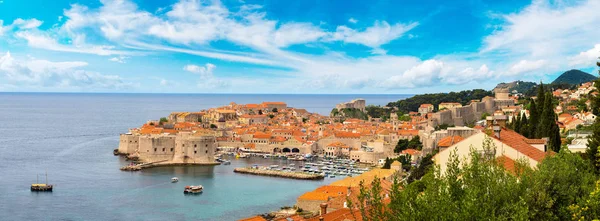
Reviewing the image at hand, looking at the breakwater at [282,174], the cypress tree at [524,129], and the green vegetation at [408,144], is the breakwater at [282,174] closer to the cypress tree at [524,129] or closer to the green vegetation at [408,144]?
the green vegetation at [408,144]

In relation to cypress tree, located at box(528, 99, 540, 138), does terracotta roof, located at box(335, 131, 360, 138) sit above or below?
below

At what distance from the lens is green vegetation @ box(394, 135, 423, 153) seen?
36.1 meters

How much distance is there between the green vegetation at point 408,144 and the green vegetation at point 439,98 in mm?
32075

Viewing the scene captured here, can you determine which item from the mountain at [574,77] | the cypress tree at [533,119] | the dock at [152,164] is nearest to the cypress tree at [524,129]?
the cypress tree at [533,119]

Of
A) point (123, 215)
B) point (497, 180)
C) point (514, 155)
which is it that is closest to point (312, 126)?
point (123, 215)

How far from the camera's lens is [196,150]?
35750mm

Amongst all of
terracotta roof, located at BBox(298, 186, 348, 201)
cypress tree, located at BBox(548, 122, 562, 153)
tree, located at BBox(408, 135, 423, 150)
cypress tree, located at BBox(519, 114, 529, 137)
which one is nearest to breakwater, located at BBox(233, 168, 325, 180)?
tree, located at BBox(408, 135, 423, 150)

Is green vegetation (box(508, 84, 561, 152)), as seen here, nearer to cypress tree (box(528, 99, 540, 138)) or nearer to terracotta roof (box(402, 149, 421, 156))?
cypress tree (box(528, 99, 540, 138))

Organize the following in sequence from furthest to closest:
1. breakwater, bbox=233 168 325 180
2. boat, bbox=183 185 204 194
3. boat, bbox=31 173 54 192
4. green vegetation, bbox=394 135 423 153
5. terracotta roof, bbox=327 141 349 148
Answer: terracotta roof, bbox=327 141 349 148
green vegetation, bbox=394 135 423 153
breakwater, bbox=233 168 325 180
boat, bbox=183 185 204 194
boat, bbox=31 173 54 192

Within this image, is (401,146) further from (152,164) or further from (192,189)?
(192,189)

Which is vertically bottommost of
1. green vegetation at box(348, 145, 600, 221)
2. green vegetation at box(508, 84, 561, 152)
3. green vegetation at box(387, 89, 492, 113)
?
green vegetation at box(348, 145, 600, 221)

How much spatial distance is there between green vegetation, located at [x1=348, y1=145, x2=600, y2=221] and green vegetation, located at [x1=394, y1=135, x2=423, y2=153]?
1138 inches

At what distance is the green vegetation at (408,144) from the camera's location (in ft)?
118

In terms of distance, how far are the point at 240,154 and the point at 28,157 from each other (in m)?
14.1
